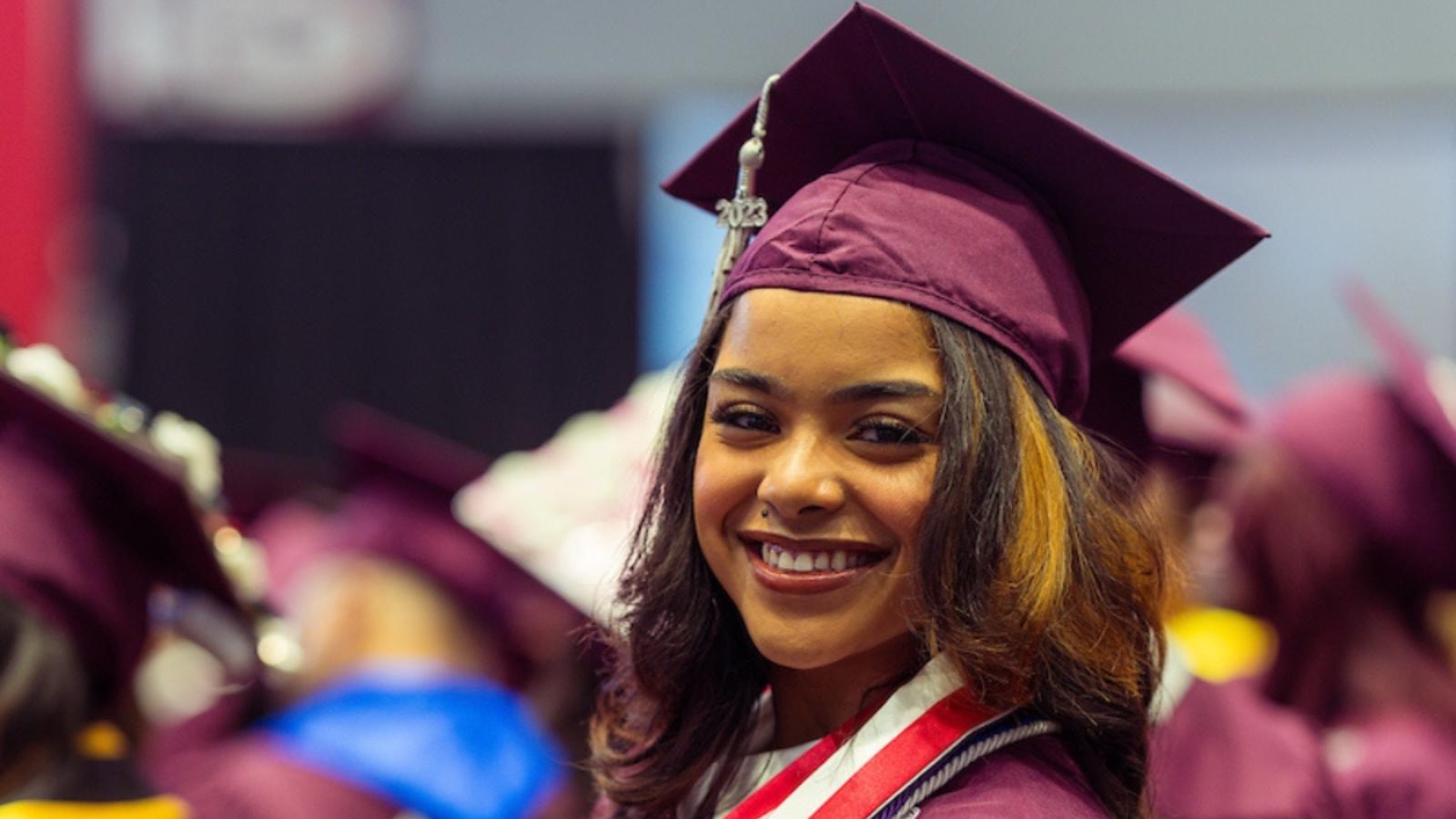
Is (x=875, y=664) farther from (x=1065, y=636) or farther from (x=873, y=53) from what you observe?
(x=873, y=53)

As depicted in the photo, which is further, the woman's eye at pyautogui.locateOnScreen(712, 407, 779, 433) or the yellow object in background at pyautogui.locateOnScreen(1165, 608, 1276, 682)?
the yellow object in background at pyautogui.locateOnScreen(1165, 608, 1276, 682)

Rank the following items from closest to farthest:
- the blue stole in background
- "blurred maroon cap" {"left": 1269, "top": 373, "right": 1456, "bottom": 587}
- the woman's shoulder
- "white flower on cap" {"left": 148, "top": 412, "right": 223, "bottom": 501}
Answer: the woman's shoulder, "white flower on cap" {"left": 148, "top": 412, "right": 223, "bottom": 501}, "blurred maroon cap" {"left": 1269, "top": 373, "right": 1456, "bottom": 587}, the blue stole in background

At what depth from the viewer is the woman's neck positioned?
1.92m

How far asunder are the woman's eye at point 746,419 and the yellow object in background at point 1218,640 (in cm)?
301

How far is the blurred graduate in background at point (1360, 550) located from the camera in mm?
3246

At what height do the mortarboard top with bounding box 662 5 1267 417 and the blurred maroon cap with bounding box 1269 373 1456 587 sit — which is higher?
the mortarboard top with bounding box 662 5 1267 417

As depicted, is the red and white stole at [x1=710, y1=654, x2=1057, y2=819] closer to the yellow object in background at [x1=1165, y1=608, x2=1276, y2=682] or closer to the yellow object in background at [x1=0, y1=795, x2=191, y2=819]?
the yellow object in background at [x1=0, y1=795, x2=191, y2=819]

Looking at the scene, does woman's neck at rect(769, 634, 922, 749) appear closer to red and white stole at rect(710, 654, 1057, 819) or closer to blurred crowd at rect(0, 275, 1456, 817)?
red and white stole at rect(710, 654, 1057, 819)

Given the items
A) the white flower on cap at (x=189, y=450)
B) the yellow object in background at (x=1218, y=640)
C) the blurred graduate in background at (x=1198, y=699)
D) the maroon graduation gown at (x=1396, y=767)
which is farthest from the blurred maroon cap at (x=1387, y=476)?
the white flower on cap at (x=189, y=450)

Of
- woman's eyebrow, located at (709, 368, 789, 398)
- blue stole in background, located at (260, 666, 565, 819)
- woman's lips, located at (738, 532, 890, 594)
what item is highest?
woman's eyebrow, located at (709, 368, 789, 398)

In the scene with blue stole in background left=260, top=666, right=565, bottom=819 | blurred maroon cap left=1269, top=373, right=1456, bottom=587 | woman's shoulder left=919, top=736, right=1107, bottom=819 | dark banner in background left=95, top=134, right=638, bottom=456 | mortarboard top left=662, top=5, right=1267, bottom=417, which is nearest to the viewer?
woman's shoulder left=919, top=736, right=1107, bottom=819

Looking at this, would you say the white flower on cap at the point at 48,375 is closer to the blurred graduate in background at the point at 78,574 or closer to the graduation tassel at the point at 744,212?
the blurred graduate in background at the point at 78,574

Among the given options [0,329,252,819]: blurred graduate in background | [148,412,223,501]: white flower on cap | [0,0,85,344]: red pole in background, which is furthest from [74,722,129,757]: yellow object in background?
[0,0,85,344]: red pole in background

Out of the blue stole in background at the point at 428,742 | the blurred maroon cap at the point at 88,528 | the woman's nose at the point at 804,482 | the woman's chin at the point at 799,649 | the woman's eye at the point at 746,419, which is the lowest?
the blue stole in background at the point at 428,742
